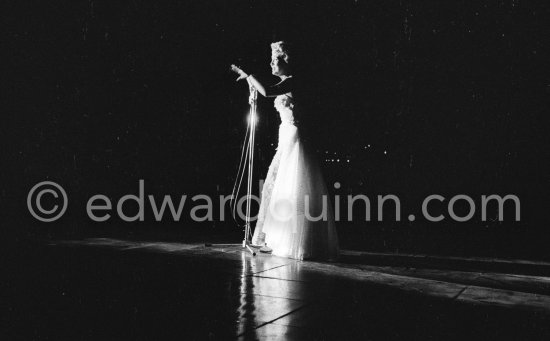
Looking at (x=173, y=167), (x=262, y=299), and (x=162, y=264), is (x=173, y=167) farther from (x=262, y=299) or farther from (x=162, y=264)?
(x=262, y=299)

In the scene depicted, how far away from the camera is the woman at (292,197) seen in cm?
404

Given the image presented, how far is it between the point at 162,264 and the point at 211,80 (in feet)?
15.4

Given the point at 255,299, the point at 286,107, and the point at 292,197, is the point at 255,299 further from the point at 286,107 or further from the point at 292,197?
the point at 286,107

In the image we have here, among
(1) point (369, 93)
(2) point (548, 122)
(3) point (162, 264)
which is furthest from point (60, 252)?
(2) point (548, 122)

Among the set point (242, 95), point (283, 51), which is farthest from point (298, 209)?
point (242, 95)

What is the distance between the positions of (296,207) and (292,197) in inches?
3.6

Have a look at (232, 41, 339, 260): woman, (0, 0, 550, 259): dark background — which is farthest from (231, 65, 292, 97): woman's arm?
(0, 0, 550, 259): dark background

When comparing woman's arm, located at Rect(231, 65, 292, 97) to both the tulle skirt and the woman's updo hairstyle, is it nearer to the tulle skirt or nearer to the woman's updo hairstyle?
the woman's updo hairstyle
